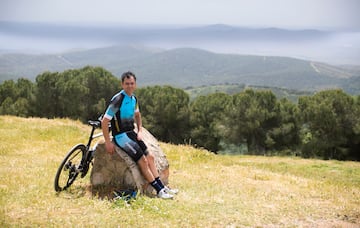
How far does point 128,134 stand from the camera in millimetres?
10242

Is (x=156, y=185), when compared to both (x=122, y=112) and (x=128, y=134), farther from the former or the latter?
(x=122, y=112)

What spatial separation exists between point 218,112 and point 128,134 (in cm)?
5401

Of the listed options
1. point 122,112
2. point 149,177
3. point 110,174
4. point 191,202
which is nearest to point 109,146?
point 122,112

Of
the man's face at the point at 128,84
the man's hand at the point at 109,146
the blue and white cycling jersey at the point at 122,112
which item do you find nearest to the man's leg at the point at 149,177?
the man's hand at the point at 109,146

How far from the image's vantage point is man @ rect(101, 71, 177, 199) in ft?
32.6

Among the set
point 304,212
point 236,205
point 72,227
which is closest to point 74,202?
point 72,227

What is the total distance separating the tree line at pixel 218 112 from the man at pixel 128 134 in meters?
47.0

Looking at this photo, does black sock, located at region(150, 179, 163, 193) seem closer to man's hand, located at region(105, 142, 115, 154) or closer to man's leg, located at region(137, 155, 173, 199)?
man's leg, located at region(137, 155, 173, 199)

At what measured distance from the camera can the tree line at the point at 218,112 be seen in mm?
53562

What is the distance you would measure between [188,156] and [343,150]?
41.2 meters

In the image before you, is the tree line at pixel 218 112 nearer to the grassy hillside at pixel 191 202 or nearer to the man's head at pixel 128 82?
the grassy hillside at pixel 191 202

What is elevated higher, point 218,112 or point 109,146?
point 109,146

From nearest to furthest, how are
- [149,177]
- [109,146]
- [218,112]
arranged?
[109,146], [149,177], [218,112]

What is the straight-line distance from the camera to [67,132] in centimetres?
2220
